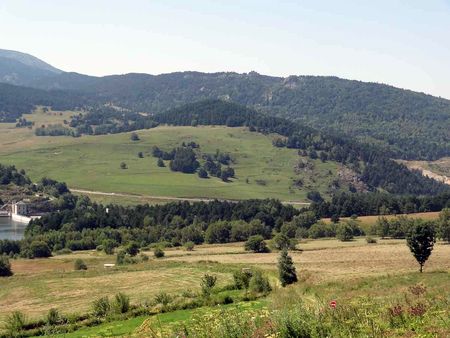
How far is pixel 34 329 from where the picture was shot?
53.5m

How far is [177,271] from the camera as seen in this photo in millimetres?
86188

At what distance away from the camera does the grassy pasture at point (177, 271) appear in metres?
67.8

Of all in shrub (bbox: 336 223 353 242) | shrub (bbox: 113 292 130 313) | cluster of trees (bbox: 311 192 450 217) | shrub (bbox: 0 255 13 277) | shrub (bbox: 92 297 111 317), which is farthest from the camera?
cluster of trees (bbox: 311 192 450 217)

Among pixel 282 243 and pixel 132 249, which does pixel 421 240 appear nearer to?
pixel 282 243

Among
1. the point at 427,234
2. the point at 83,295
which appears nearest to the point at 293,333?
the point at 427,234

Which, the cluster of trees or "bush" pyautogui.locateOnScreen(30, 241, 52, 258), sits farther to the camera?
the cluster of trees

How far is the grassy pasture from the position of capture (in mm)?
67750

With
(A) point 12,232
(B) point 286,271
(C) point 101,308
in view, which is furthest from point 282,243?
(A) point 12,232

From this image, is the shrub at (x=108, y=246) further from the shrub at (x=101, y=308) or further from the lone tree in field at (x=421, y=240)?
the lone tree in field at (x=421, y=240)

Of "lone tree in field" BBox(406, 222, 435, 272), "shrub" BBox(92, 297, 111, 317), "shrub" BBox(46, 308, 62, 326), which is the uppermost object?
"lone tree in field" BBox(406, 222, 435, 272)

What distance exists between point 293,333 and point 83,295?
55.4 metres

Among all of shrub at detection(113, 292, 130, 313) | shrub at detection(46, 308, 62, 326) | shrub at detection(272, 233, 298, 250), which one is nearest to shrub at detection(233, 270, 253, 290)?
shrub at detection(113, 292, 130, 313)

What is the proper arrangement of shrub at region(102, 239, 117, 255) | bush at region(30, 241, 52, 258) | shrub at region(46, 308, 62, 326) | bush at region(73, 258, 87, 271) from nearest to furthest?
shrub at region(46, 308, 62, 326), bush at region(73, 258, 87, 271), shrub at region(102, 239, 117, 255), bush at region(30, 241, 52, 258)

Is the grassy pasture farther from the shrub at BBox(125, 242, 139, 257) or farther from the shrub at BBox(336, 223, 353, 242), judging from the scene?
the shrub at BBox(336, 223, 353, 242)
